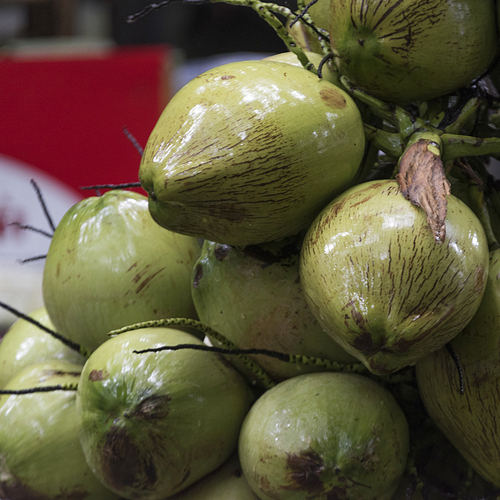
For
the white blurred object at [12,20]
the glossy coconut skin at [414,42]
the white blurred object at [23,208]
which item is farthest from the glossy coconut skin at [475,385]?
the white blurred object at [12,20]

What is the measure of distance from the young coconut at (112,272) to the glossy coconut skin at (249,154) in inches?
7.7

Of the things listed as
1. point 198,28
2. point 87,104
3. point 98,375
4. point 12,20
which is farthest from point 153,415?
point 12,20

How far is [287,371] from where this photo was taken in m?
0.80

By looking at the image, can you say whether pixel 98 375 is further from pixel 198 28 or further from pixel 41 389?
pixel 198 28

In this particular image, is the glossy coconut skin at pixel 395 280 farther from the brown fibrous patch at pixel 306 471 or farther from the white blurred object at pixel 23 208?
the white blurred object at pixel 23 208

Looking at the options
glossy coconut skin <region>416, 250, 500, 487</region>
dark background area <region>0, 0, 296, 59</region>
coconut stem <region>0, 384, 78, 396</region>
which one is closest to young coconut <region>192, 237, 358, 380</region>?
glossy coconut skin <region>416, 250, 500, 487</region>

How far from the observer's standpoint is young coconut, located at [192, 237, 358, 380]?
0.76 meters

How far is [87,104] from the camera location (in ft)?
8.24

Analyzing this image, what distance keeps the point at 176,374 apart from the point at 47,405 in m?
0.24

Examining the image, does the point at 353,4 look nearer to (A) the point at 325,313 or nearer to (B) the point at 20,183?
(A) the point at 325,313

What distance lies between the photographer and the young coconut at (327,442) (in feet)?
2.18

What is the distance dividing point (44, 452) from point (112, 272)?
28cm

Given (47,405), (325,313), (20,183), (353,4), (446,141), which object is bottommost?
(20,183)

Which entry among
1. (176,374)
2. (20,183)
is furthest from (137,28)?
(176,374)
